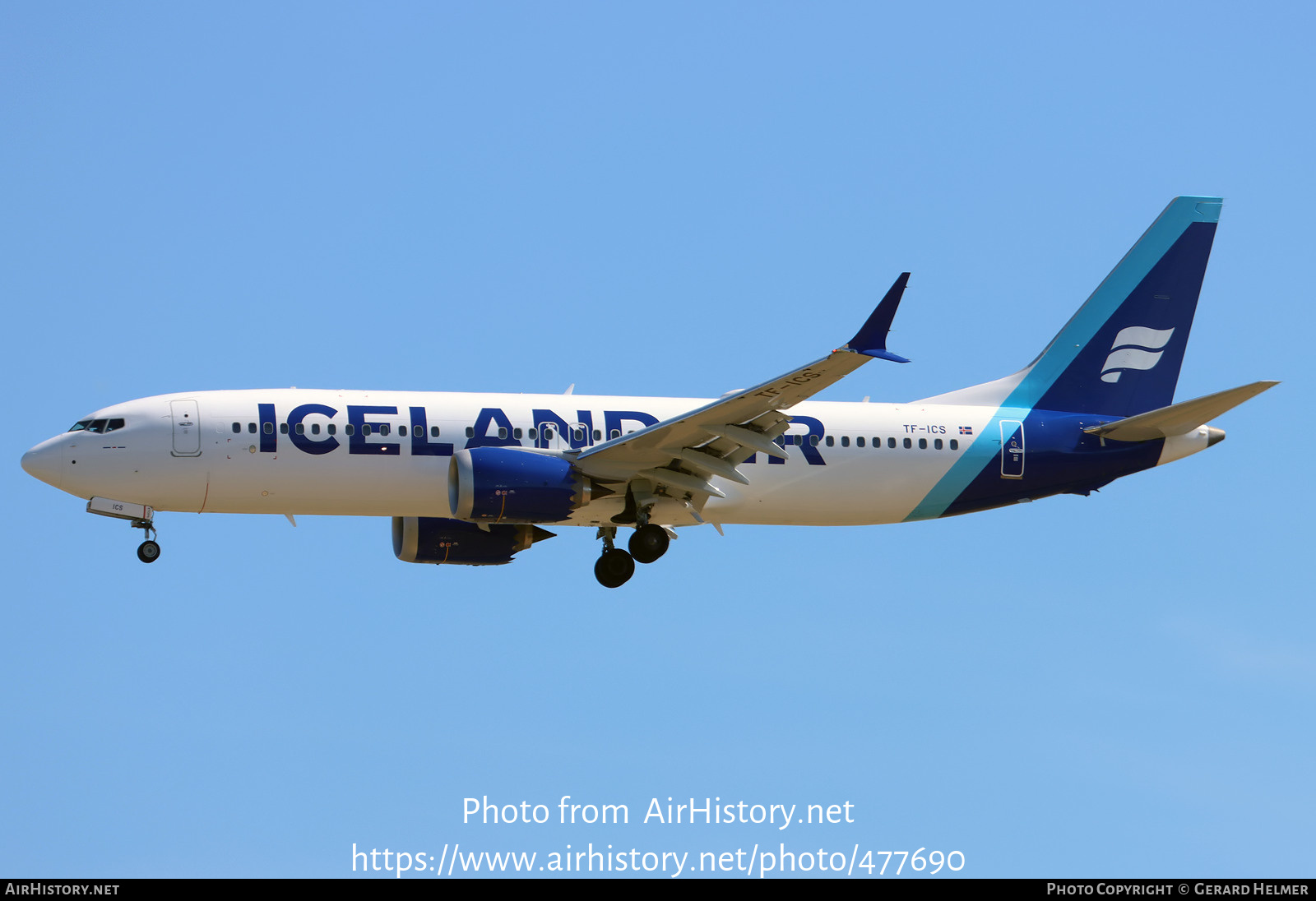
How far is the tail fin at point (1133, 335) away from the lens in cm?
4103

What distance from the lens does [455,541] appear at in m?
39.8

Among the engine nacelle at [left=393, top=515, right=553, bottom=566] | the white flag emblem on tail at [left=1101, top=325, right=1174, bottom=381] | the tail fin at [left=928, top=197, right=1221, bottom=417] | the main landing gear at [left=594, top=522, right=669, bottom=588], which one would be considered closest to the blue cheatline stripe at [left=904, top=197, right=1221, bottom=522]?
the tail fin at [left=928, top=197, right=1221, bottom=417]

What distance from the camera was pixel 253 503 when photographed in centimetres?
3562

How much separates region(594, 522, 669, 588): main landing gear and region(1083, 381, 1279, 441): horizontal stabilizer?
10696 mm

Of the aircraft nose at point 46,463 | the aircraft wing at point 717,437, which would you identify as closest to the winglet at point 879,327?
the aircraft wing at point 717,437

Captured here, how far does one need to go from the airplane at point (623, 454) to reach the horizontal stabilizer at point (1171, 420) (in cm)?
5

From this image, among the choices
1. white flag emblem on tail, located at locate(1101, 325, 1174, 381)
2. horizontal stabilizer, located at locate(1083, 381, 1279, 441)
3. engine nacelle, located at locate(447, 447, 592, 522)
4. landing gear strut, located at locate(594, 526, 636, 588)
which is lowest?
landing gear strut, located at locate(594, 526, 636, 588)

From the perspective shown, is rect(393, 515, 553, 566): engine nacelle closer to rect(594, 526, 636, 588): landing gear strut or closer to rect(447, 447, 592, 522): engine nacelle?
rect(594, 526, 636, 588): landing gear strut

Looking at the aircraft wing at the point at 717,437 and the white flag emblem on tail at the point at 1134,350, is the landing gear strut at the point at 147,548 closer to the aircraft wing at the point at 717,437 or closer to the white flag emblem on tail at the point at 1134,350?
the aircraft wing at the point at 717,437

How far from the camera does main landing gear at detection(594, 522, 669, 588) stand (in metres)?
37.2

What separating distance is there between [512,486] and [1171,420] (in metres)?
15.4

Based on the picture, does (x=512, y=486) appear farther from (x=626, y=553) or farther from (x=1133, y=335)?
(x=1133, y=335)

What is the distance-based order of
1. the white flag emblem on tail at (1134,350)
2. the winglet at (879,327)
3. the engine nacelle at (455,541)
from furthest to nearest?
the white flag emblem on tail at (1134,350)
the engine nacelle at (455,541)
the winglet at (879,327)

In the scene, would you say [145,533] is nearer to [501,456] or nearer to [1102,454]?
[501,456]
